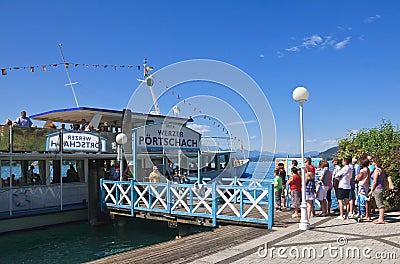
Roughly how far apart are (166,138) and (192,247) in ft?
25.5

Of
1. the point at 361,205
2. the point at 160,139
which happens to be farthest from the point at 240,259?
the point at 160,139

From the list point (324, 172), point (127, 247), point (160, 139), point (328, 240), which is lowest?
point (127, 247)

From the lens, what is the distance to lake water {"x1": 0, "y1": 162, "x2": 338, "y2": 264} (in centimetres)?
1194

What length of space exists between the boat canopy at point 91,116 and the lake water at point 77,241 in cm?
503

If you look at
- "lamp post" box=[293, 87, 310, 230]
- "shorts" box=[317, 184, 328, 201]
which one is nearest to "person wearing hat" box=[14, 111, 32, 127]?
"lamp post" box=[293, 87, 310, 230]

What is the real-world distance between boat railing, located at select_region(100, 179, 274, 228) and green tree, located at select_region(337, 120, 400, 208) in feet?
11.4

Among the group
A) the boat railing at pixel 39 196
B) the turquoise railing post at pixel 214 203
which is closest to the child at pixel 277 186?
the turquoise railing post at pixel 214 203

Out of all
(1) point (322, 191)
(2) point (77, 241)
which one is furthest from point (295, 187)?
(2) point (77, 241)

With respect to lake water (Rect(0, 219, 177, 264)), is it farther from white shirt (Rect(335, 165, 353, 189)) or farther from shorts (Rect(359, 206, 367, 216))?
shorts (Rect(359, 206, 367, 216))

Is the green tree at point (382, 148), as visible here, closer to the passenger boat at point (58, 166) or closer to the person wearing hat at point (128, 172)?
the passenger boat at point (58, 166)

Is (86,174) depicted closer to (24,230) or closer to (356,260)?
(24,230)

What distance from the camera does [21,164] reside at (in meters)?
15.1

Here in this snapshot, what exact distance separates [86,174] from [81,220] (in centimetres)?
223

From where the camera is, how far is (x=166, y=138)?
1551 cm
